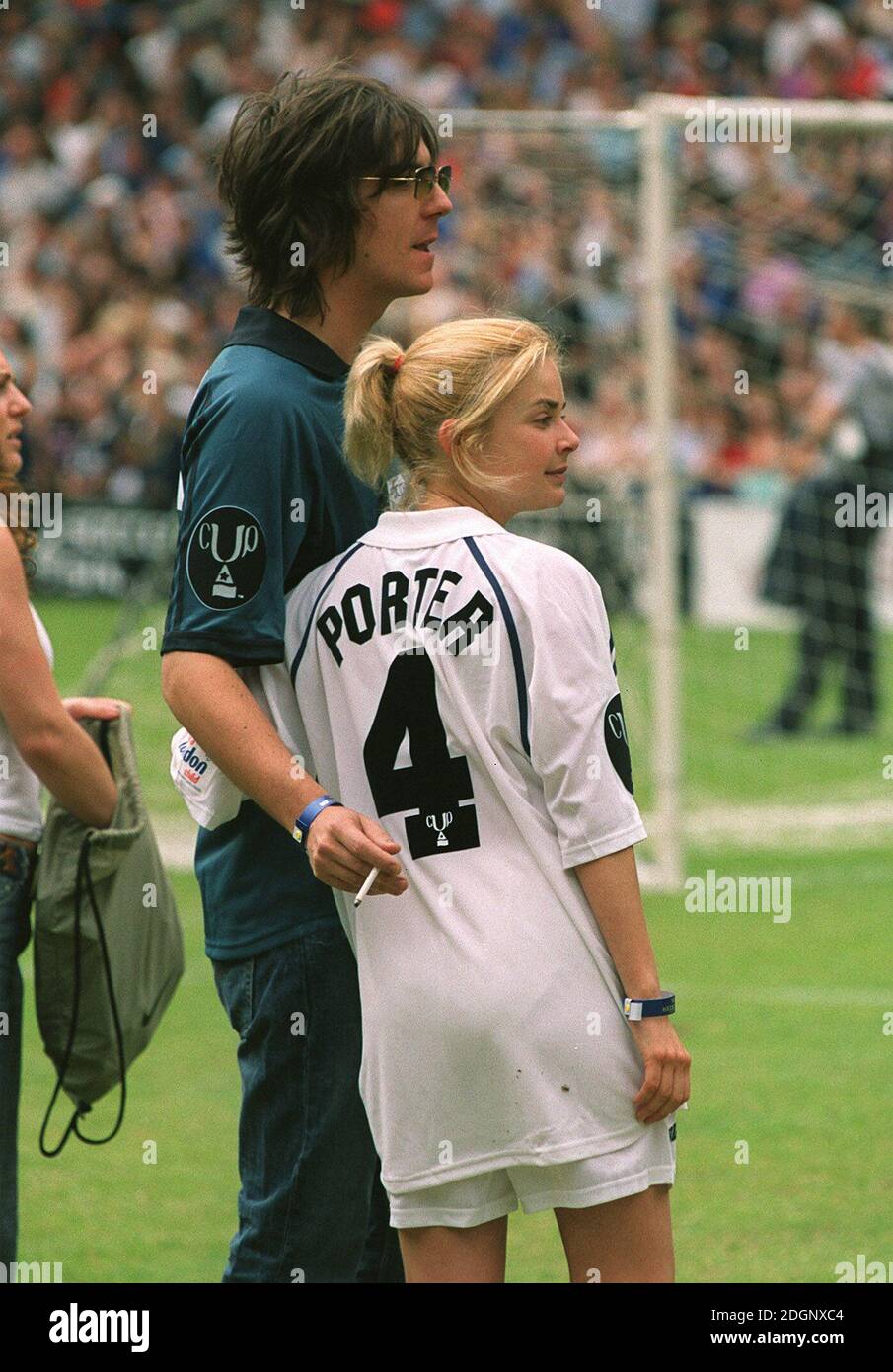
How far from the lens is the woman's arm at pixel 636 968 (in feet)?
8.93

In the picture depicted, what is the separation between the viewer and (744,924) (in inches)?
327

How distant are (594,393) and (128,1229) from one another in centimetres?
856

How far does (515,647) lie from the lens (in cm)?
273

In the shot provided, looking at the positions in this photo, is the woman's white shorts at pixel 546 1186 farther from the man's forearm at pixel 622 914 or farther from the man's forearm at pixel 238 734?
the man's forearm at pixel 238 734

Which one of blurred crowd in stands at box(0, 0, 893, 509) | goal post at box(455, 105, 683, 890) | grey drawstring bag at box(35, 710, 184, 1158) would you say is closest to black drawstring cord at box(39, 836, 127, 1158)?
grey drawstring bag at box(35, 710, 184, 1158)

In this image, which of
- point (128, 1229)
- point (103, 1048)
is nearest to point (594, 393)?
point (128, 1229)

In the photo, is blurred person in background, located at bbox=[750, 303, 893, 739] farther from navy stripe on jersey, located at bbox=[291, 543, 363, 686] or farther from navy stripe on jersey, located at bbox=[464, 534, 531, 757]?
navy stripe on jersey, located at bbox=[464, 534, 531, 757]

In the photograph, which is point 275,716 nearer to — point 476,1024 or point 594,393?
point 476,1024

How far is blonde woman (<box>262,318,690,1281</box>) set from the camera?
8.92 feet

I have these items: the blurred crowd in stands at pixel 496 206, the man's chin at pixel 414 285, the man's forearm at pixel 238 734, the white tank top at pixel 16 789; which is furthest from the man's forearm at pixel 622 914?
the blurred crowd in stands at pixel 496 206

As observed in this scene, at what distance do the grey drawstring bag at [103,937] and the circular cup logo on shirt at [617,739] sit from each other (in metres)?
1.11

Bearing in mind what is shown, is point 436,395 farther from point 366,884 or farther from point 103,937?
point 103,937

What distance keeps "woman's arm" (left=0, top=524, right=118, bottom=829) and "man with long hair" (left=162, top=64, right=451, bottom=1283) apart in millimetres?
383

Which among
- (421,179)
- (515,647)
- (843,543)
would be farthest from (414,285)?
(843,543)
